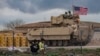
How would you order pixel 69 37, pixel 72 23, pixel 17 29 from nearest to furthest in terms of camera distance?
pixel 69 37 < pixel 72 23 < pixel 17 29

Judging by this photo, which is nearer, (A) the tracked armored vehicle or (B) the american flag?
(B) the american flag

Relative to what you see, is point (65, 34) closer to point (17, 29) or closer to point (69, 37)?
point (69, 37)

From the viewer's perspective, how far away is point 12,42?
4694 cm

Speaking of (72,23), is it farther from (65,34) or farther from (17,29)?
(17,29)

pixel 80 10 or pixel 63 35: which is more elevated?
pixel 80 10

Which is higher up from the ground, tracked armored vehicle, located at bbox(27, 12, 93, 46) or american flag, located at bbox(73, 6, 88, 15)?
american flag, located at bbox(73, 6, 88, 15)

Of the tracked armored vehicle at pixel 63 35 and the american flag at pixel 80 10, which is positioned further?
the tracked armored vehicle at pixel 63 35

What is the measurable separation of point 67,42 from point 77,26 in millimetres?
2753

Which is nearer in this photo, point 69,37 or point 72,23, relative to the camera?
point 69,37

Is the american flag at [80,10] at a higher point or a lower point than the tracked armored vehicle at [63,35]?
higher

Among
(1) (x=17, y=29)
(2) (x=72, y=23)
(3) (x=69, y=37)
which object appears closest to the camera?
(3) (x=69, y=37)

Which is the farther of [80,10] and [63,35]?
[63,35]

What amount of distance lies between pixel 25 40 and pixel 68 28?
204 inches

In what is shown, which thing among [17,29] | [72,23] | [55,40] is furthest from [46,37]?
[17,29]
